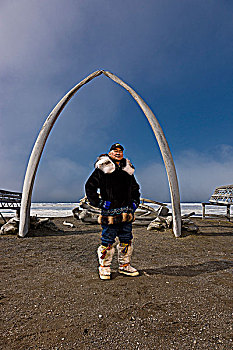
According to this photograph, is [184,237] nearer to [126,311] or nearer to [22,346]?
[126,311]

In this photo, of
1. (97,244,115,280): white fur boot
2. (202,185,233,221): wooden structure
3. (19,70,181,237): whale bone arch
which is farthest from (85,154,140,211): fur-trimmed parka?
(202,185,233,221): wooden structure

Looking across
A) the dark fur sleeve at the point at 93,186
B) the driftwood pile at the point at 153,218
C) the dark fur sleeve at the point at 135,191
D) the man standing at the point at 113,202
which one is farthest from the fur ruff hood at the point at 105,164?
the driftwood pile at the point at 153,218

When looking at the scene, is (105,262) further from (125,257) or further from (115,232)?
(115,232)

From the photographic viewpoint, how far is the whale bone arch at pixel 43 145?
7.19 meters

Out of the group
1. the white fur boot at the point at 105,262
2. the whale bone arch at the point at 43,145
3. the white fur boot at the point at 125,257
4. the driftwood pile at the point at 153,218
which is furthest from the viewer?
the driftwood pile at the point at 153,218

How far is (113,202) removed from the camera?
3689mm

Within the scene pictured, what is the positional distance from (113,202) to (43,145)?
4.80 m

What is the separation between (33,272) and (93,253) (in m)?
1.84

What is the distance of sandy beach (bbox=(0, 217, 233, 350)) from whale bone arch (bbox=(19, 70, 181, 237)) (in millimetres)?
2132

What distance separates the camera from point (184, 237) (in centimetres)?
722

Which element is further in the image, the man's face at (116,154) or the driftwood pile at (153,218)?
the driftwood pile at (153,218)

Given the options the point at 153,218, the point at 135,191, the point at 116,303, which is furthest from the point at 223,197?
the point at 116,303

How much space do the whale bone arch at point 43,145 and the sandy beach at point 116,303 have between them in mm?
2132

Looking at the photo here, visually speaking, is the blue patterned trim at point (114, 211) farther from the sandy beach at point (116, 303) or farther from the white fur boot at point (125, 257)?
the sandy beach at point (116, 303)
